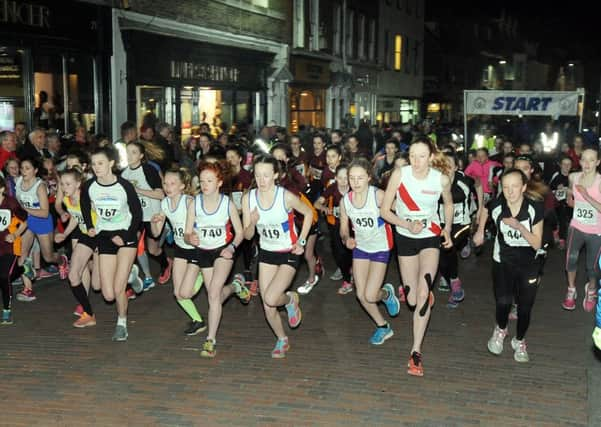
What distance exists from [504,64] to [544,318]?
60502 millimetres

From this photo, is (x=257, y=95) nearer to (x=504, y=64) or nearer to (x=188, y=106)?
(x=188, y=106)

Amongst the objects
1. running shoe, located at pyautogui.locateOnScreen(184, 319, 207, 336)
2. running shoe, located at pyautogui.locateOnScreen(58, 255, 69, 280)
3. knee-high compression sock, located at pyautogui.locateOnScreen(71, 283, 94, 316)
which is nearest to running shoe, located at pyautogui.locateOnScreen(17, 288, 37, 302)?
running shoe, located at pyautogui.locateOnScreen(58, 255, 69, 280)

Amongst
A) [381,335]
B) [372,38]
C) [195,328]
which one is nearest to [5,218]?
[195,328]

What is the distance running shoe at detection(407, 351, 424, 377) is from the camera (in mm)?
6602

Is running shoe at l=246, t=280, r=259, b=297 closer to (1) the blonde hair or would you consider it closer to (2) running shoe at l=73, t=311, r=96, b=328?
(2) running shoe at l=73, t=311, r=96, b=328

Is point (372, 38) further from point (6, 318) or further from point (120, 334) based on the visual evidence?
point (120, 334)

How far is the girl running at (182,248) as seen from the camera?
729 cm

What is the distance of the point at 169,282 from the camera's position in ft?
33.0

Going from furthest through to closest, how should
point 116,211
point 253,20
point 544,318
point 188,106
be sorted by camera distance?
1. point 253,20
2. point 188,106
3. point 544,318
4. point 116,211

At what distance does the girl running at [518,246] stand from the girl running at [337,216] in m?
2.48

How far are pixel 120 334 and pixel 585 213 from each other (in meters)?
5.24

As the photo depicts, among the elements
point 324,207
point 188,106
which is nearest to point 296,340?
point 324,207

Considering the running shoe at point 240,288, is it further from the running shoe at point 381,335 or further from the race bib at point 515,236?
the race bib at point 515,236

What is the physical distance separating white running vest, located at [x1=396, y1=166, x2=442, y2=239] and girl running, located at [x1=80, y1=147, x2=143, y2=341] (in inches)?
104
